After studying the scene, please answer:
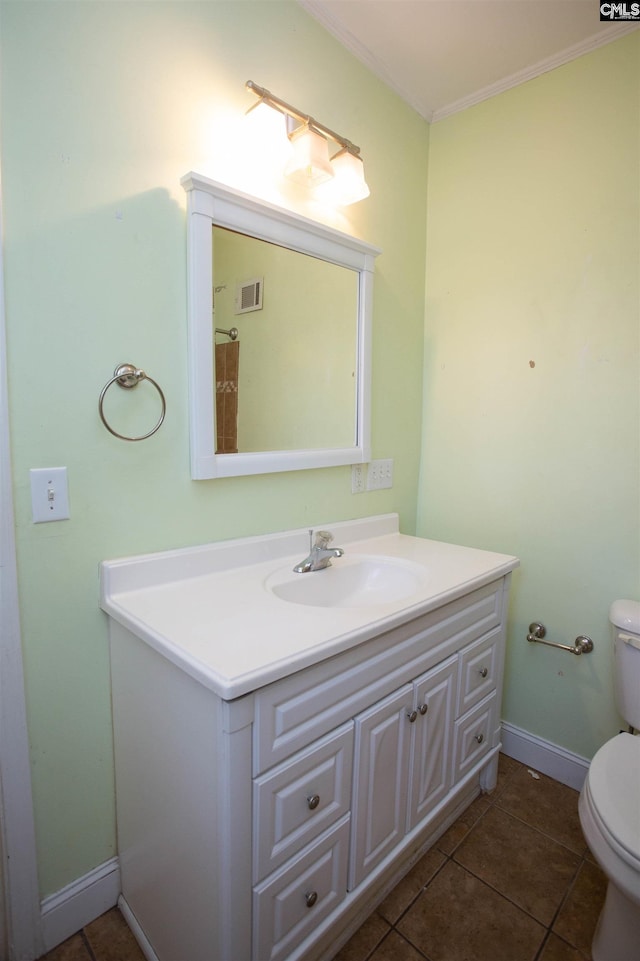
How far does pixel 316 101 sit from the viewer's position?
4.80 ft

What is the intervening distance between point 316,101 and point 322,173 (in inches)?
12.2

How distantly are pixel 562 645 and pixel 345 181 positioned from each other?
1.66 m

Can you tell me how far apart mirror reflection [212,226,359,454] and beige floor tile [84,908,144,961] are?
3.86ft

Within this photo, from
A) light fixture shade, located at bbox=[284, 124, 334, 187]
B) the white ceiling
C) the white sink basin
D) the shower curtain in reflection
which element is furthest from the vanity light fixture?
the white sink basin

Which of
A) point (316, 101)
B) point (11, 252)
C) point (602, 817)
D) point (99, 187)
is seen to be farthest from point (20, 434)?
point (602, 817)

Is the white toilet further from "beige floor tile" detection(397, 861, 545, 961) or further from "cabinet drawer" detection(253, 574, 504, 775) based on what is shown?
"cabinet drawer" detection(253, 574, 504, 775)

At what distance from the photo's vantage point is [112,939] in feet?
3.70

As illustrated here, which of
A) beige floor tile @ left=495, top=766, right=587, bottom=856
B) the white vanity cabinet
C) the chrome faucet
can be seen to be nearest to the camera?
the white vanity cabinet

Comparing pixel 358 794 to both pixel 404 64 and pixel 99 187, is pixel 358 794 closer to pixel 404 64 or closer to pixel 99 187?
pixel 99 187

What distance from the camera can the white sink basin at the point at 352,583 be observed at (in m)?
1.30

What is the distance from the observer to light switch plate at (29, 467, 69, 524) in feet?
3.30

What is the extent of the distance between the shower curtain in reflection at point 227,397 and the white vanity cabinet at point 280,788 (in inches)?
20.9

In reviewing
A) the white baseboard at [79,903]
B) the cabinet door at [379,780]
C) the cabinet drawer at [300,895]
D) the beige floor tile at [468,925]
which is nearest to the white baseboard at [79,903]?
the white baseboard at [79,903]

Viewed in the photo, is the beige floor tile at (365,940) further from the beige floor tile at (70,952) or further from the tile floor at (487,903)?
the beige floor tile at (70,952)
